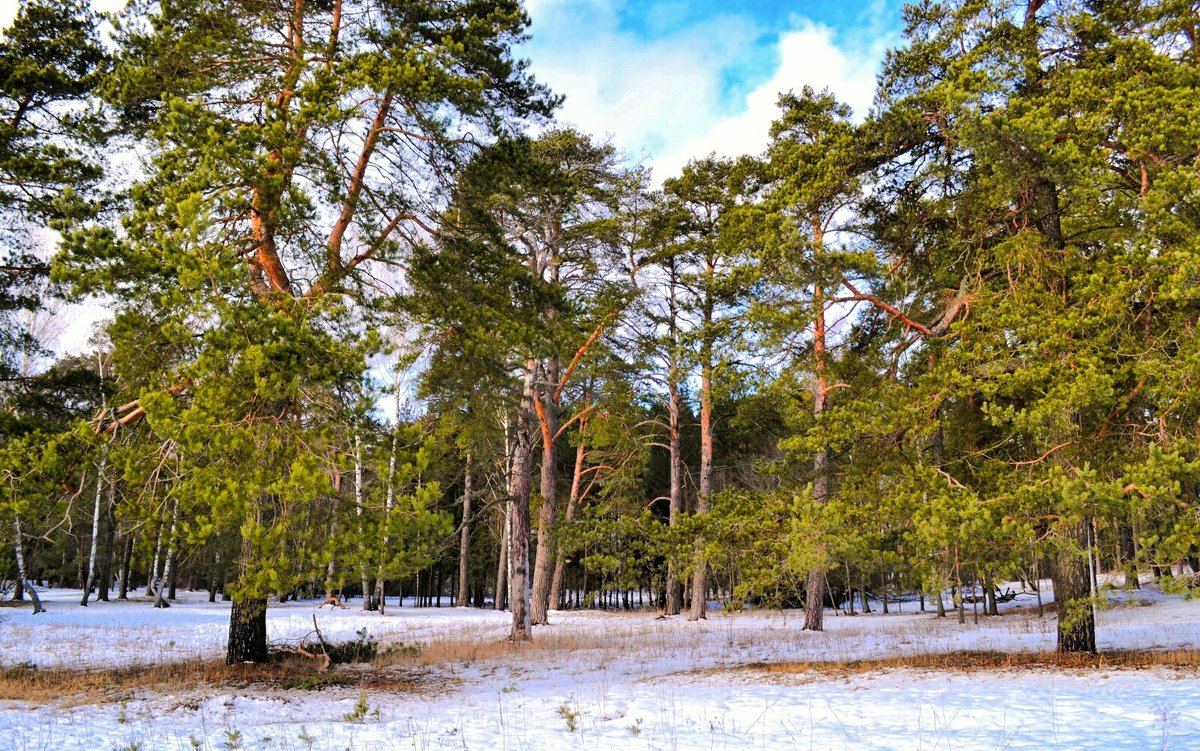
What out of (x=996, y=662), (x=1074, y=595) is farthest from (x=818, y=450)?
(x=996, y=662)

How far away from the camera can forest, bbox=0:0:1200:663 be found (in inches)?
277

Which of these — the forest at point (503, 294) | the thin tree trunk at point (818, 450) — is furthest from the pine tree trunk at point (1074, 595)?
the thin tree trunk at point (818, 450)

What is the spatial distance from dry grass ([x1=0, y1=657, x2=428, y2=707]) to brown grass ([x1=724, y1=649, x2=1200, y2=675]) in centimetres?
567

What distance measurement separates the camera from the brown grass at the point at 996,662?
9250 millimetres

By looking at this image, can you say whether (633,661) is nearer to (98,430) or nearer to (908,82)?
(98,430)

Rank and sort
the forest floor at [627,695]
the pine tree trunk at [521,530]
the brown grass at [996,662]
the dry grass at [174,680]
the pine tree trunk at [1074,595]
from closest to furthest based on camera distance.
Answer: the forest floor at [627,695], the dry grass at [174,680], the pine tree trunk at [1074,595], the brown grass at [996,662], the pine tree trunk at [521,530]

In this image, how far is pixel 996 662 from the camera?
1027 cm

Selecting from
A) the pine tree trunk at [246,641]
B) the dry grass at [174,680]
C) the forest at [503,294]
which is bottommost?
the dry grass at [174,680]

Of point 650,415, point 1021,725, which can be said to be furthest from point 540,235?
point 1021,725

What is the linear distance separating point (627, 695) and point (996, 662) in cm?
557

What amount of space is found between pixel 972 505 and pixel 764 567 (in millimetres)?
3274

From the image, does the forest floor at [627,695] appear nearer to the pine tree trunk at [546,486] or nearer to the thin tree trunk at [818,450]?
the thin tree trunk at [818,450]

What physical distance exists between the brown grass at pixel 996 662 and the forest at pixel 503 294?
1.93 feet

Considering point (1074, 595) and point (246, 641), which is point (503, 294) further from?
point (1074, 595)
